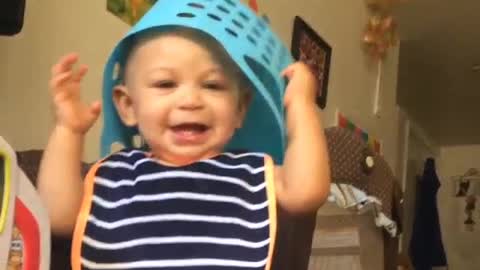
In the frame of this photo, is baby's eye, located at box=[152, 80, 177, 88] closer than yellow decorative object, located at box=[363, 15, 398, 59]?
Yes

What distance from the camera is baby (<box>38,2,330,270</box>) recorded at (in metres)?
0.72

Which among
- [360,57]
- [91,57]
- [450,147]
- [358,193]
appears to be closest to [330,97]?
[360,57]

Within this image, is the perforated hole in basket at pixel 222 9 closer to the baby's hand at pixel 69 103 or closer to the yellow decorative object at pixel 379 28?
the baby's hand at pixel 69 103

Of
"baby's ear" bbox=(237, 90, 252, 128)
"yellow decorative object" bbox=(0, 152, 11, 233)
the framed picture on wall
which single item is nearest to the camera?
"yellow decorative object" bbox=(0, 152, 11, 233)

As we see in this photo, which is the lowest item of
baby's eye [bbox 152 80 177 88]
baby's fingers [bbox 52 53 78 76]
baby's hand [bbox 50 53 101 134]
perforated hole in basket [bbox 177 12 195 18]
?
baby's hand [bbox 50 53 101 134]

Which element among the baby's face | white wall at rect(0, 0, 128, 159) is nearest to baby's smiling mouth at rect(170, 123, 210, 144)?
the baby's face

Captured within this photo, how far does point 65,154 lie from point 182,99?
11cm

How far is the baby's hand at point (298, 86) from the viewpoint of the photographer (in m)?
0.76

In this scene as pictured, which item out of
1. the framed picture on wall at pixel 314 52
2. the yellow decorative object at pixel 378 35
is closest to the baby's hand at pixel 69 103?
the framed picture on wall at pixel 314 52

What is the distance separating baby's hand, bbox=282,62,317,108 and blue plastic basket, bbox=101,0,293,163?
1 cm

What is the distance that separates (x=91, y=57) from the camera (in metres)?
1.29

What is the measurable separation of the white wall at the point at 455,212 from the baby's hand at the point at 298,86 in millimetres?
3515

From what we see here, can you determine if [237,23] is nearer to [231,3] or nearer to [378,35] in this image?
[231,3]

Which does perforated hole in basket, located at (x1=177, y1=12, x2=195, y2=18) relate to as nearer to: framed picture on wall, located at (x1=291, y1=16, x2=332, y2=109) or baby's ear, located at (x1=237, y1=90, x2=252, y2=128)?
baby's ear, located at (x1=237, y1=90, x2=252, y2=128)
